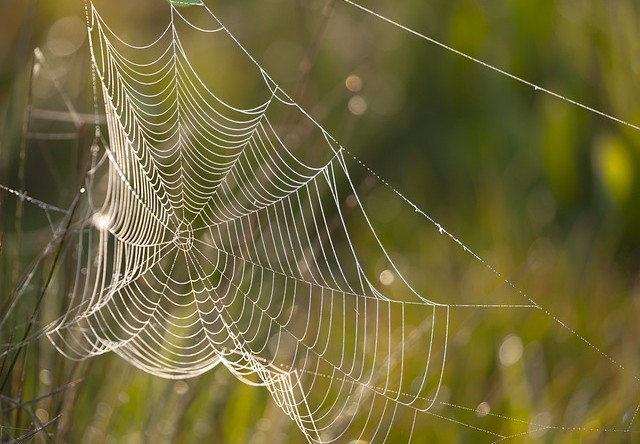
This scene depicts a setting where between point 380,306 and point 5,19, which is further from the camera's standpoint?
point 5,19

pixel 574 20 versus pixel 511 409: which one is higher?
pixel 574 20

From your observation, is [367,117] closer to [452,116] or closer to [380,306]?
[452,116]

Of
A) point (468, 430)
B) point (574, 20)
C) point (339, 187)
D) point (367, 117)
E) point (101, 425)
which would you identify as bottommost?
point (101, 425)

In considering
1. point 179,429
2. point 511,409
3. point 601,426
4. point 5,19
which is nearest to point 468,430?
point 511,409

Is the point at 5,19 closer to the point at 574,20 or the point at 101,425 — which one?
the point at 574,20

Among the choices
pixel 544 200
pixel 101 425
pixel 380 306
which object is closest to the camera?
pixel 101 425

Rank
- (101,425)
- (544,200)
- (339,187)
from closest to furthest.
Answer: (101,425)
(544,200)
(339,187)
